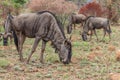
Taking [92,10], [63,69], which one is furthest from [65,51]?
[92,10]

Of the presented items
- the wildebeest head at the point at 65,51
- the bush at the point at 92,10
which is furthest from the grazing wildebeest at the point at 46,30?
the bush at the point at 92,10

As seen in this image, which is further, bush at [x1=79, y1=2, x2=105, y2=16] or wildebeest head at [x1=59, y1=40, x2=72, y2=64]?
bush at [x1=79, y1=2, x2=105, y2=16]

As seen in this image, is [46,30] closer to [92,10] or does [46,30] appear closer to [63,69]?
[63,69]

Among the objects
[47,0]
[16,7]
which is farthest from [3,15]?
[47,0]

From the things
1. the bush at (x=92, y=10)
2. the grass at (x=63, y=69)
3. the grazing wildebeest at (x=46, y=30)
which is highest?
the grazing wildebeest at (x=46, y=30)

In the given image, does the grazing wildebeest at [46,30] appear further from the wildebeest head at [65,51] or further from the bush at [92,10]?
the bush at [92,10]

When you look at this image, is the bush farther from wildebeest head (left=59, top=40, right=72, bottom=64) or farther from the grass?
wildebeest head (left=59, top=40, right=72, bottom=64)

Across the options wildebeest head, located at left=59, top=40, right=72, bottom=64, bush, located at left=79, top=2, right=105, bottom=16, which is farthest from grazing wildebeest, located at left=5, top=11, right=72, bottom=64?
bush, located at left=79, top=2, right=105, bottom=16

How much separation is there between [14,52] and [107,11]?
78.0 feet

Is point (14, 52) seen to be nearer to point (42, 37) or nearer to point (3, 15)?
point (42, 37)

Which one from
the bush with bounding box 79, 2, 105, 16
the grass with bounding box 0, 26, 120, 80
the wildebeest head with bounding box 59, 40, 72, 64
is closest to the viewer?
the grass with bounding box 0, 26, 120, 80

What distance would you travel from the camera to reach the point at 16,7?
27188mm

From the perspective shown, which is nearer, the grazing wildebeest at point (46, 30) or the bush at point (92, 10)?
the grazing wildebeest at point (46, 30)

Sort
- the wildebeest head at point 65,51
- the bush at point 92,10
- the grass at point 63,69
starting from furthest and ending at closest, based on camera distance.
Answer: the bush at point 92,10
the wildebeest head at point 65,51
the grass at point 63,69
